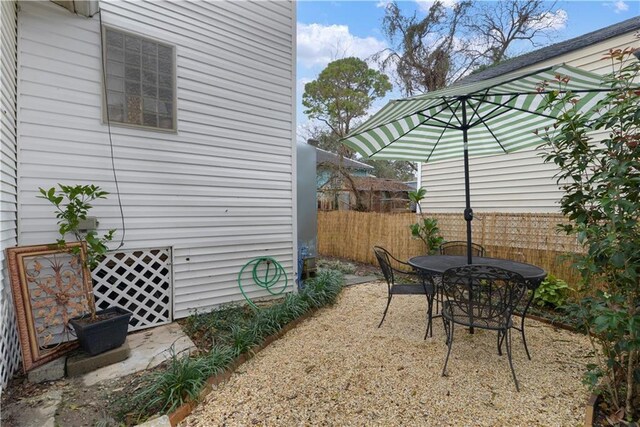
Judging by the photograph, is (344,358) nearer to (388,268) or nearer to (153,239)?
(388,268)

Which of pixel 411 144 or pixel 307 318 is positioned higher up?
pixel 411 144

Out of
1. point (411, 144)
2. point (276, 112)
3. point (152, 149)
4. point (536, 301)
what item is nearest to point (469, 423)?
point (536, 301)

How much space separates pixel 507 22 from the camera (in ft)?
40.4

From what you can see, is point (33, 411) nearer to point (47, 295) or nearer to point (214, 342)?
point (47, 295)

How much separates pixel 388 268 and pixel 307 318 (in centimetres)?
124

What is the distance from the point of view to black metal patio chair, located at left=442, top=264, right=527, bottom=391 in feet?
8.10

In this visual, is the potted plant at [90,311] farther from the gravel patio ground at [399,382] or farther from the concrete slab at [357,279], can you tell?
the concrete slab at [357,279]

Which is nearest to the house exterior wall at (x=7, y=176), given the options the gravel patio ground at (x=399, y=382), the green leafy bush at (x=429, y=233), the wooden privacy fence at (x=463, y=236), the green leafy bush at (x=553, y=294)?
the gravel patio ground at (x=399, y=382)

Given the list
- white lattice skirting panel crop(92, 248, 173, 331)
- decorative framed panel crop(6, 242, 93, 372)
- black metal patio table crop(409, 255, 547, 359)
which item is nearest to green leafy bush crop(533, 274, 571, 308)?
black metal patio table crop(409, 255, 547, 359)

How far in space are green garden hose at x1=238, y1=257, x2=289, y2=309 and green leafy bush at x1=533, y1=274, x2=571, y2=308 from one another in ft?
11.8

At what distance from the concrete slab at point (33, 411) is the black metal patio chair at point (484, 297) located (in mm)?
2926

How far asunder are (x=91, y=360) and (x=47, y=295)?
729 mm

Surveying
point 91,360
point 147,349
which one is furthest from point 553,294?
point 91,360

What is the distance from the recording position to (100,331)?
270 cm
